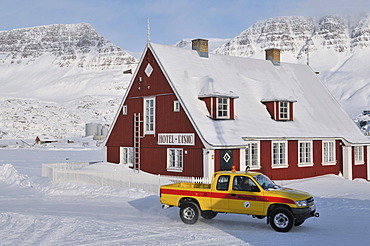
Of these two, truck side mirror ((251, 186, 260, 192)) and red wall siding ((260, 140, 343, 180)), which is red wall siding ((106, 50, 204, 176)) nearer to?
red wall siding ((260, 140, 343, 180))

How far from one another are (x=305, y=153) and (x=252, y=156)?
4.66 metres

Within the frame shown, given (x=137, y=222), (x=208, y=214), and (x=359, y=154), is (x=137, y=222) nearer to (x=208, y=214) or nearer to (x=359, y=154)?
(x=208, y=214)

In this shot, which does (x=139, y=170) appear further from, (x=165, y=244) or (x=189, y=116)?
(x=165, y=244)

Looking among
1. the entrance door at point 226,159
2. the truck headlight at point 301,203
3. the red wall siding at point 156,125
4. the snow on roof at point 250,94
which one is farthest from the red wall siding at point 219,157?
the truck headlight at point 301,203

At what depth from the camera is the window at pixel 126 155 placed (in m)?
29.4

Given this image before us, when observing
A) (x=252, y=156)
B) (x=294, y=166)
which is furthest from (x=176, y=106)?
(x=294, y=166)

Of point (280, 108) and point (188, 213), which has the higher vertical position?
point (280, 108)

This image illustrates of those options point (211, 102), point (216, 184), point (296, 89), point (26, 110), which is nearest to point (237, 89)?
point (211, 102)

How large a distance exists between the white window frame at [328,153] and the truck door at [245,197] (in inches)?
662

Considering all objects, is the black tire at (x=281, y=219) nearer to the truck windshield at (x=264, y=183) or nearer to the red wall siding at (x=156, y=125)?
the truck windshield at (x=264, y=183)

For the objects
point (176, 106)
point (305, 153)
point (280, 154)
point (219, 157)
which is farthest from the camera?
point (305, 153)

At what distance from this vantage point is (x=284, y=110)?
29.3 metres

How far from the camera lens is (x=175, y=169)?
2598cm

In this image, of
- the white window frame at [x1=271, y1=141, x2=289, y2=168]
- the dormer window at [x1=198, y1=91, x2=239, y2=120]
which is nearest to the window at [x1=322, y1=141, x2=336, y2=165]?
the white window frame at [x1=271, y1=141, x2=289, y2=168]
